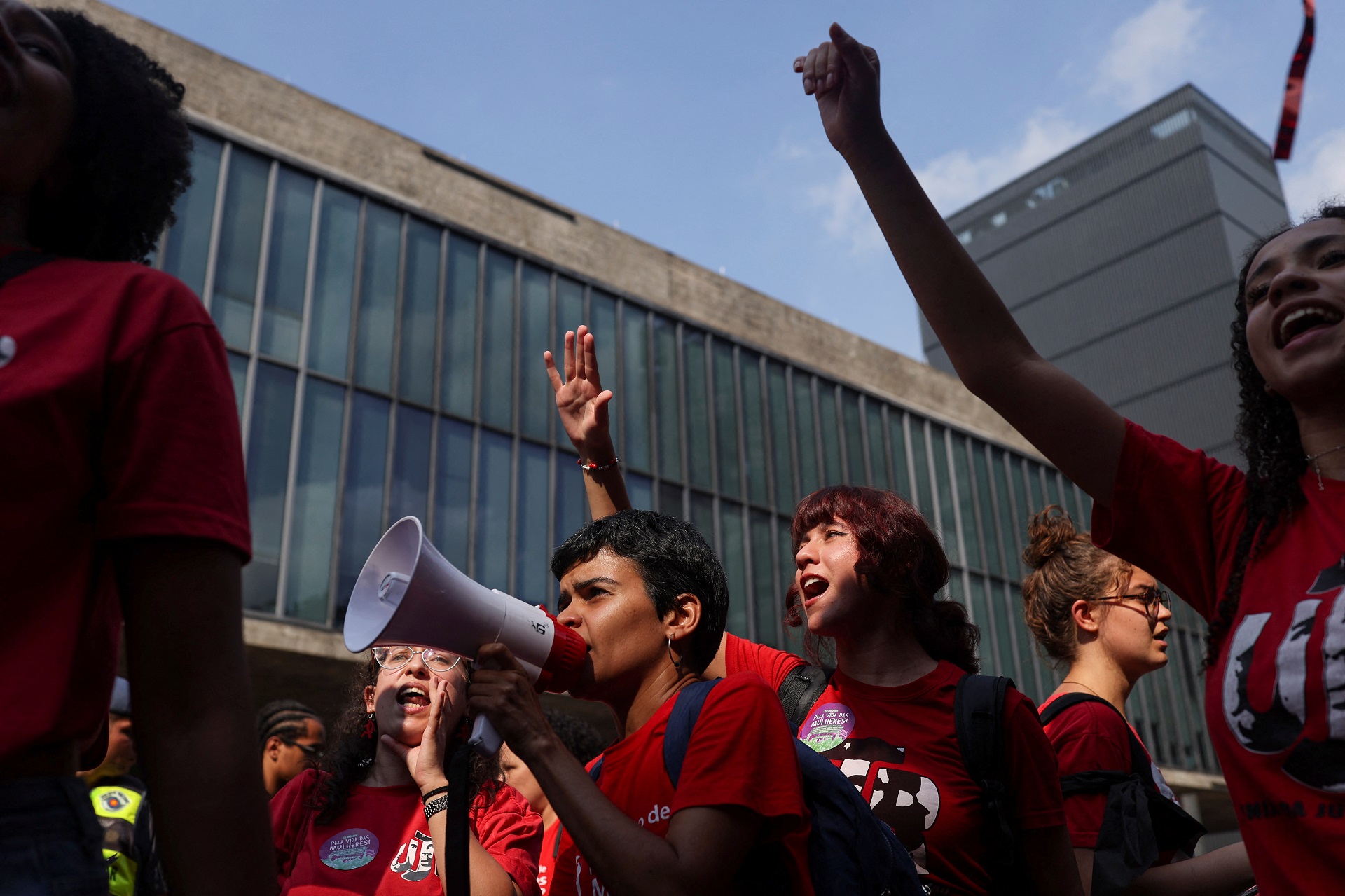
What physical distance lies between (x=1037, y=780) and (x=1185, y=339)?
46.3 meters

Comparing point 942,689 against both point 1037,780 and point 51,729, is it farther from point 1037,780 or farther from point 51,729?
point 51,729

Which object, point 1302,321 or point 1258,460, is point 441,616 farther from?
point 1302,321

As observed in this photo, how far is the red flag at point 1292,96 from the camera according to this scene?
2082mm

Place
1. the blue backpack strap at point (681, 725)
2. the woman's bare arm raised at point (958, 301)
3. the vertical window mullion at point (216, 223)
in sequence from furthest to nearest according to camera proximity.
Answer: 1. the vertical window mullion at point (216, 223)
2. the blue backpack strap at point (681, 725)
3. the woman's bare arm raised at point (958, 301)

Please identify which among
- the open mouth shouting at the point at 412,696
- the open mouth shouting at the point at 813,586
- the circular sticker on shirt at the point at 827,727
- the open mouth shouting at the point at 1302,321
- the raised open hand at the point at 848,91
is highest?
the raised open hand at the point at 848,91

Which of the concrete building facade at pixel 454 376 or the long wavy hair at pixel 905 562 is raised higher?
the concrete building facade at pixel 454 376

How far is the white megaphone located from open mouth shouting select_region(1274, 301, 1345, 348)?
1534 millimetres

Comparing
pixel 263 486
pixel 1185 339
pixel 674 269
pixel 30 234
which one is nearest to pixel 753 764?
pixel 30 234

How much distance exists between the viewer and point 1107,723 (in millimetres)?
3363

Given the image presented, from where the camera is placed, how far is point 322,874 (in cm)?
334

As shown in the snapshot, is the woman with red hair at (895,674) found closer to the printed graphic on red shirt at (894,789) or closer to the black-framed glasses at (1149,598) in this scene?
the printed graphic on red shirt at (894,789)

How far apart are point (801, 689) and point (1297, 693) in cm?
186

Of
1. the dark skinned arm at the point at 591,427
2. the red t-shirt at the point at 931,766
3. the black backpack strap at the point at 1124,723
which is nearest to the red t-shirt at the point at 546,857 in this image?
the dark skinned arm at the point at 591,427

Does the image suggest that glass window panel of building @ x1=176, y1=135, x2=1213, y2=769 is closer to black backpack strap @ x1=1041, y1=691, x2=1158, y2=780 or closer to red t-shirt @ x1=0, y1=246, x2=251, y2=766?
black backpack strap @ x1=1041, y1=691, x2=1158, y2=780
